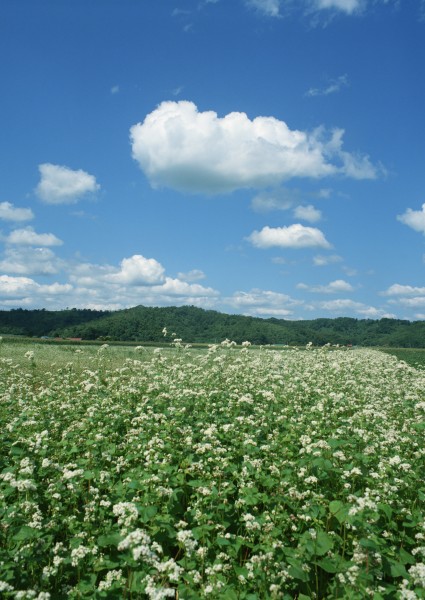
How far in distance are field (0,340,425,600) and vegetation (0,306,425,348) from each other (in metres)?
113

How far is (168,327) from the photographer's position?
136 metres

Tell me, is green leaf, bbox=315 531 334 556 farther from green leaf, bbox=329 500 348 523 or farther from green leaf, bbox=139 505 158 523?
green leaf, bbox=139 505 158 523

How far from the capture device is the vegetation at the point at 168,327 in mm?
127188

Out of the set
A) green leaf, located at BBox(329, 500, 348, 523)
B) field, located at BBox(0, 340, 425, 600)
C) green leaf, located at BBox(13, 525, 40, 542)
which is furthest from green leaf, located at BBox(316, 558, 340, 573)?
green leaf, located at BBox(13, 525, 40, 542)

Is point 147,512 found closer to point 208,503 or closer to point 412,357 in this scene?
point 208,503

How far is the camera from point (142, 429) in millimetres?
9117

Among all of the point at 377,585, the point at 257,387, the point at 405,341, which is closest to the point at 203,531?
the point at 377,585

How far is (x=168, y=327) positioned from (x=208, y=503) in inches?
5145

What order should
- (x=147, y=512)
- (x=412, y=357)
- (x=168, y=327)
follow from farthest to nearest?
(x=168, y=327)
(x=412, y=357)
(x=147, y=512)

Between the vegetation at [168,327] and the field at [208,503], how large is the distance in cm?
11271

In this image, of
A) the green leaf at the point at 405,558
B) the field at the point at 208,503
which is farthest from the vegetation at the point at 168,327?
the green leaf at the point at 405,558

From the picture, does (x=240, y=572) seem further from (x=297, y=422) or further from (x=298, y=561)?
(x=297, y=422)

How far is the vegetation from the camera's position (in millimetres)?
127188

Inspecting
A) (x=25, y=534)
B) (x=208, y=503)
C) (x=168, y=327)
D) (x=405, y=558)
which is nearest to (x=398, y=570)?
(x=405, y=558)
